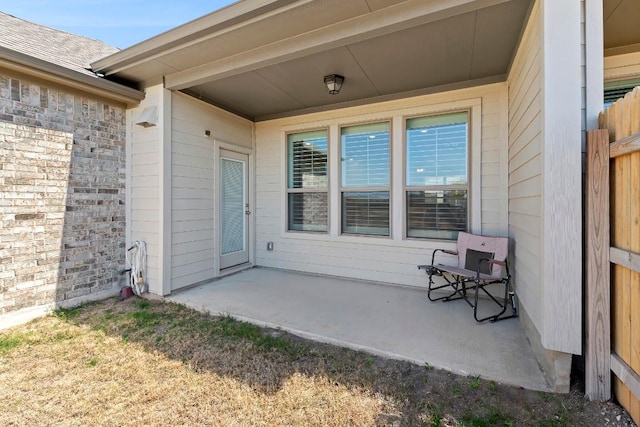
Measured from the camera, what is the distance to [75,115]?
344 cm

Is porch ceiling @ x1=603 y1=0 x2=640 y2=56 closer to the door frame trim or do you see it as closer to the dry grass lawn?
the dry grass lawn

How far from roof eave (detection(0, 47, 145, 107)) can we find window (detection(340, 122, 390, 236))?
2916 millimetres

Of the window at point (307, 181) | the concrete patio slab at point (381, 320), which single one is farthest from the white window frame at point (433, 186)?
the window at point (307, 181)

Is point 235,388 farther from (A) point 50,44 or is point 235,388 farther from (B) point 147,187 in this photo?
→ (A) point 50,44

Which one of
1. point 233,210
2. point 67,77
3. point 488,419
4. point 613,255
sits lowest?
point 488,419

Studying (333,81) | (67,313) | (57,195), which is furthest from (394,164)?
(67,313)

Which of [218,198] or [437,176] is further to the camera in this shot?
[218,198]

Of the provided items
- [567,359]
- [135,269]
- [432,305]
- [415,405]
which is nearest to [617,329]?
[567,359]

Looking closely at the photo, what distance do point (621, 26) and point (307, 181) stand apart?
3.83 meters

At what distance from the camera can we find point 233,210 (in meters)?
4.88

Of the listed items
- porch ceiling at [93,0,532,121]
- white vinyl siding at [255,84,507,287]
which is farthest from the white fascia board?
white vinyl siding at [255,84,507,287]

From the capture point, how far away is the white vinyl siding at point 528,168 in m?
2.13

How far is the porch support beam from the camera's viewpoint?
2.27m

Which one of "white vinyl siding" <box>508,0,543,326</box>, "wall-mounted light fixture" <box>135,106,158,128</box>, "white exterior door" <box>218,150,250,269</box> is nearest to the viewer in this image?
"white vinyl siding" <box>508,0,543,326</box>
